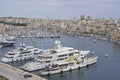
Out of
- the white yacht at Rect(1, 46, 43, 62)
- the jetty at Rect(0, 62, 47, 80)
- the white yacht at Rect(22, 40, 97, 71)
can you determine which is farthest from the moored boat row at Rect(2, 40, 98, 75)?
the white yacht at Rect(1, 46, 43, 62)

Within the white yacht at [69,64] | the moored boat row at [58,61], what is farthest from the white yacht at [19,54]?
the white yacht at [69,64]

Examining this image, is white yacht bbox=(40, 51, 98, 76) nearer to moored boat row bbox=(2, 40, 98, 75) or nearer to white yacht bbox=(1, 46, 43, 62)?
moored boat row bbox=(2, 40, 98, 75)

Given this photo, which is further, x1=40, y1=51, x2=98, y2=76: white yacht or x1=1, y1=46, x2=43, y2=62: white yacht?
x1=1, y1=46, x2=43, y2=62: white yacht

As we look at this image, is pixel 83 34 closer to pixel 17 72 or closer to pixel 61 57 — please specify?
Result: pixel 61 57

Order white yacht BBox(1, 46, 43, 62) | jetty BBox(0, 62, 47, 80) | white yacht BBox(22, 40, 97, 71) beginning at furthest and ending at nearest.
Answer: white yacht BBox(1, 46, 43, 62) → white yacht BBox(22, 40, 97, 71) → jetty BBox(0, 62, 47, 80)

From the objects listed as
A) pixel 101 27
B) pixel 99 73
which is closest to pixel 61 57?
pixel 99 73

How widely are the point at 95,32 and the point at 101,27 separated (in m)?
4.49

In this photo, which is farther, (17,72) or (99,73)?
(99,73)

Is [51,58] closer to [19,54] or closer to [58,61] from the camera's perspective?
[58,61]

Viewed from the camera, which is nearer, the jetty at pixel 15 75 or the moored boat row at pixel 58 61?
the jetty at pixel 15 75

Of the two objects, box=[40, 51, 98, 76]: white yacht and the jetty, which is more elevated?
the jetty

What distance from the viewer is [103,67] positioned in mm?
23734

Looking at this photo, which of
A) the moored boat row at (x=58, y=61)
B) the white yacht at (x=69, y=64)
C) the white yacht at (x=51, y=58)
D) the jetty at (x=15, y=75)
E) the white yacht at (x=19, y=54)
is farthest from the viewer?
the white yacht at (x=19, y=54)

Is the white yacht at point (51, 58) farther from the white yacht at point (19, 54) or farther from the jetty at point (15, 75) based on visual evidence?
the white yacht at point (19, 54)
